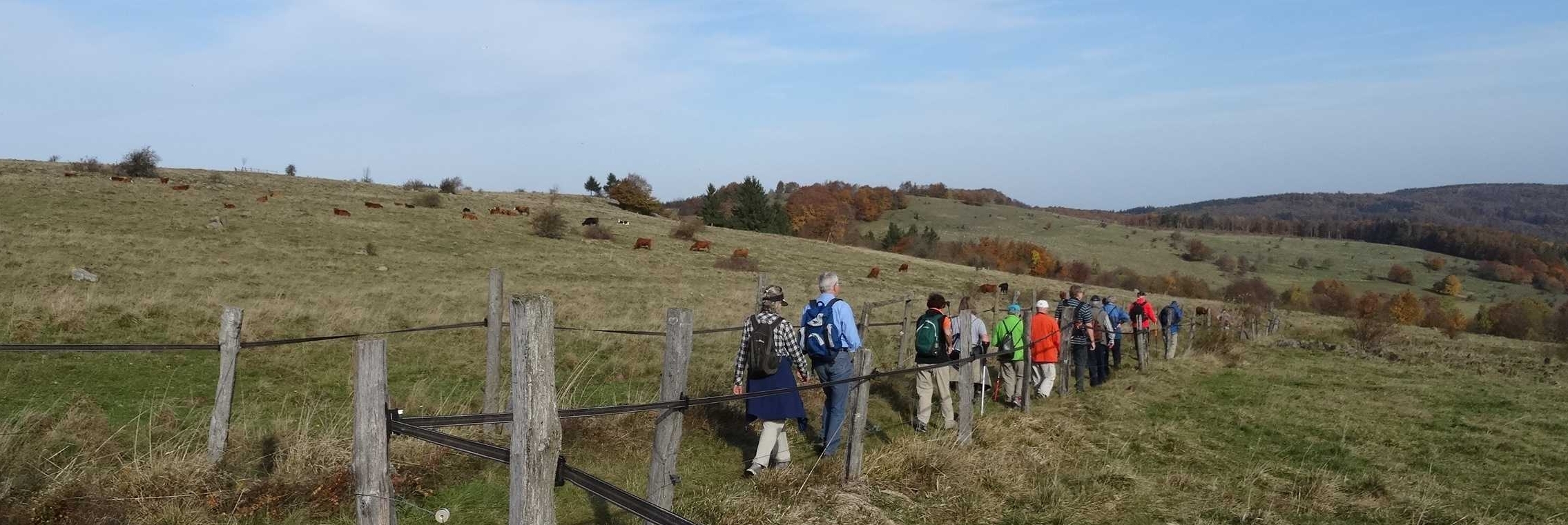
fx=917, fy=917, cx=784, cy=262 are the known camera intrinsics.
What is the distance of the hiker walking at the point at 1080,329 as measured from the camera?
12.8 m

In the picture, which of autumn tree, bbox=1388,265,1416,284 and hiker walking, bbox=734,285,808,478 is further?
autumn tree, bbox=1388,265,1416,284

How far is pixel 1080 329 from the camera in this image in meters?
12.8

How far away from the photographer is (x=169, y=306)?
1393 centimetres

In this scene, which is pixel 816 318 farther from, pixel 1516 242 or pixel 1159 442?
pixel 1516 242

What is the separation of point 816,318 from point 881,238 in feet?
252

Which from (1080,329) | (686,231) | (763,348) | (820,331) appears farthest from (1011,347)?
(686,231)

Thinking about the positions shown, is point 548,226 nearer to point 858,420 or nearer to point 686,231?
point 686,231

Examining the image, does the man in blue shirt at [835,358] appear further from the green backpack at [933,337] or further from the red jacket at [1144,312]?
the red jacket at [1144,312]

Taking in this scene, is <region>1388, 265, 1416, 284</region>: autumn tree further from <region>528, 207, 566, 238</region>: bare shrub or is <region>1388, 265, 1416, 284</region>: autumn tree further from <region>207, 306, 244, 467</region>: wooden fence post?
<region>207, 306, 244, 467</region>: wooden fence post

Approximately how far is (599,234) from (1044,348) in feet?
104

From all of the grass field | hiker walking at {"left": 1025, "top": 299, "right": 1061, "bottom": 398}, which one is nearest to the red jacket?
the grass field

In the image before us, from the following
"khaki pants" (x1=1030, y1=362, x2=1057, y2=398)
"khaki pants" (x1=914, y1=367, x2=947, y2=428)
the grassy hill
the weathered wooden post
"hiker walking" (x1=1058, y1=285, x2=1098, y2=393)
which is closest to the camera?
the weathered wooden post

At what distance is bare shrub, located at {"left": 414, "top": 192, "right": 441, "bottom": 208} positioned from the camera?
45.1 metres

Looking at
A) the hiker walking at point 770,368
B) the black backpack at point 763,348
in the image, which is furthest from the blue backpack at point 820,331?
the black backpack at point 763,348
